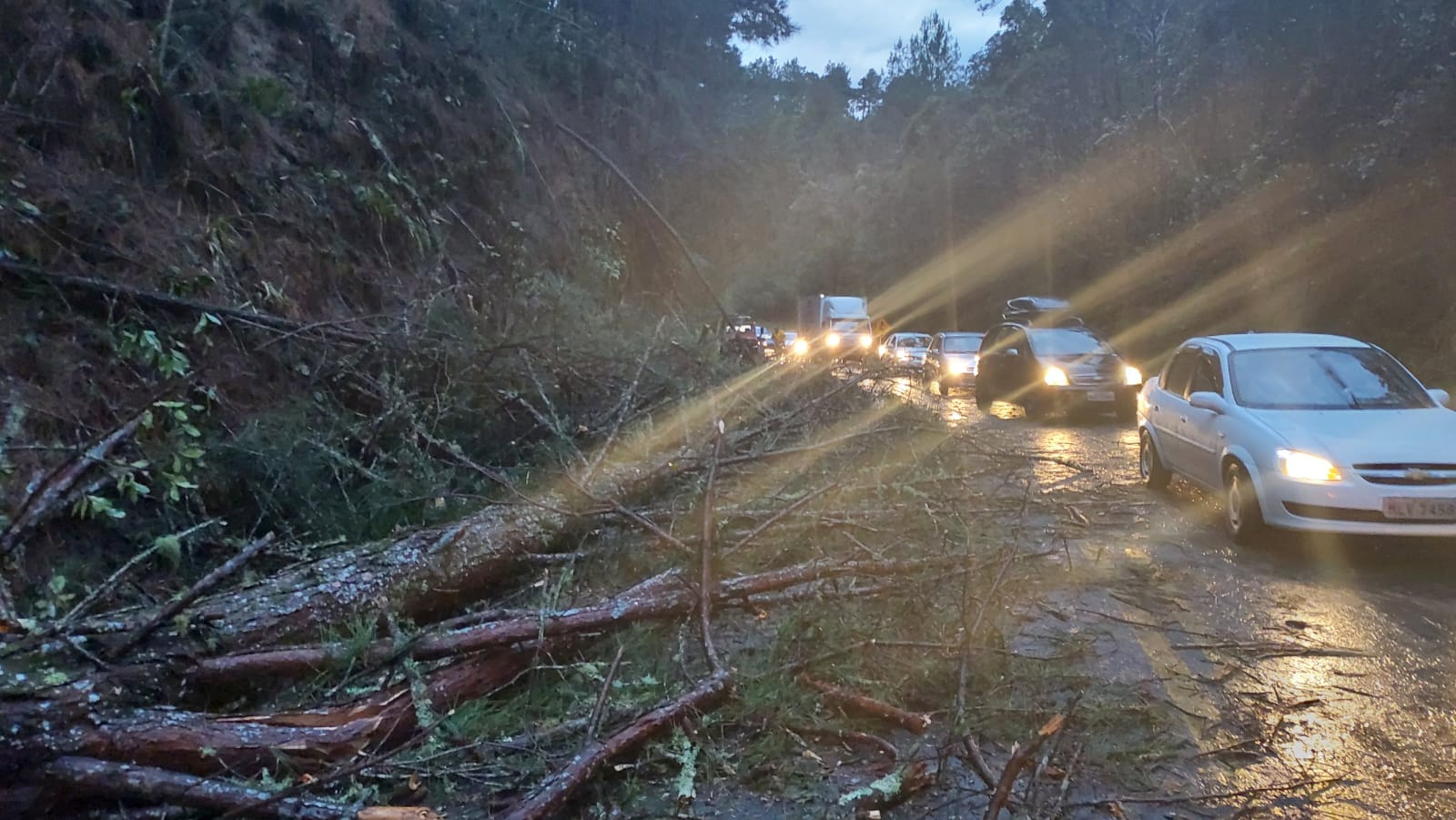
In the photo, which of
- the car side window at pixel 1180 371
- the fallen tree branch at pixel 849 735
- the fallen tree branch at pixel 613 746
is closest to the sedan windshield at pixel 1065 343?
the car side window at pixel 1180 371

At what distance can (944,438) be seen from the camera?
24.3 feet

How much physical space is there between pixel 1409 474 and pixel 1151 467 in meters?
3.20

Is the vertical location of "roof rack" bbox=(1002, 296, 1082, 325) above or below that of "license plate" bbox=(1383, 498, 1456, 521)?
above

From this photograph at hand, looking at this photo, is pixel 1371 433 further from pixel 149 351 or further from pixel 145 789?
pixel 149 351

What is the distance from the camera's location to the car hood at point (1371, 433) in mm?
6512

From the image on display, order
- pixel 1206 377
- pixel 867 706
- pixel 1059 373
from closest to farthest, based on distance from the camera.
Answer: pixel 867 706 → pixel 1206 377 → pixel 1059 373

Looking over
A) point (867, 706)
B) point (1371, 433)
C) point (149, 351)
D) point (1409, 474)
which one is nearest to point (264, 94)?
point (149, 351)

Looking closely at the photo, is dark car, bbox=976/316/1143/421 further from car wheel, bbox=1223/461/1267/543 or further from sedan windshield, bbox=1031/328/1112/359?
car wheel, bbox=1223/461/1267/543

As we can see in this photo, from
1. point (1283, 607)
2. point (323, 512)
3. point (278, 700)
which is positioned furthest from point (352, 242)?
point (1283, 607)

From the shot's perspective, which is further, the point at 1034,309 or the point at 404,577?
the point at 1034,309

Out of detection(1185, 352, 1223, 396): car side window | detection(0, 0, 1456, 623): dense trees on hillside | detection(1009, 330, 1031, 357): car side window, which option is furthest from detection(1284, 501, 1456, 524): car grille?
detection(1009, 330, 1031, 357): car side window

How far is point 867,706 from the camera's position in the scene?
165 inches

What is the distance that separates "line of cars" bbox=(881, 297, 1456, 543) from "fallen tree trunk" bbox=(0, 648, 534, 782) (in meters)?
5.61

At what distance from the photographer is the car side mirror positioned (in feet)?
25.5
